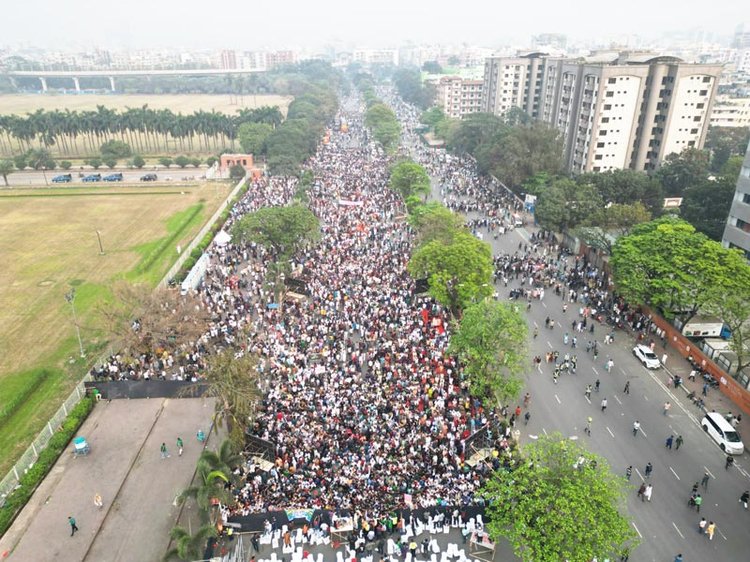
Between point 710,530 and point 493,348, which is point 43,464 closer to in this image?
point 493,348

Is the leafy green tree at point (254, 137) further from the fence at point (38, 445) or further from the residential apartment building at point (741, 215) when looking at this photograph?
the residential apartment building at point (741, 215)

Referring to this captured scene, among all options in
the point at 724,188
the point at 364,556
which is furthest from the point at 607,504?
the point at 724,188

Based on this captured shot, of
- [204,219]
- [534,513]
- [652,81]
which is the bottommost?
[204,219]

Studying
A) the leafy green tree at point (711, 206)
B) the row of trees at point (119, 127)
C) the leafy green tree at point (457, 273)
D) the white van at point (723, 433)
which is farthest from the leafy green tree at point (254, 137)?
the white van at point (723, 433)

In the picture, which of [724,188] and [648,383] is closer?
[648,383]

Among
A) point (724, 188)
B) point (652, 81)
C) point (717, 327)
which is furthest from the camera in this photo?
point (652, 81)

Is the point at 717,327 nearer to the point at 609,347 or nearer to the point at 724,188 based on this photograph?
the point at 609,347

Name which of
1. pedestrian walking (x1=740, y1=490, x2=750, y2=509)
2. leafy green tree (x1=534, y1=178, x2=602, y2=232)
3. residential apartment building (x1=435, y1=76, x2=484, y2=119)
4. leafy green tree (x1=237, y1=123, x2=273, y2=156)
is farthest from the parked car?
residential apartment building (x1=435, y1=76, x2=484, y2=119)

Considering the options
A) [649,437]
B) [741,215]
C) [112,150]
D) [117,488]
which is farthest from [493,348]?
[112,150]
